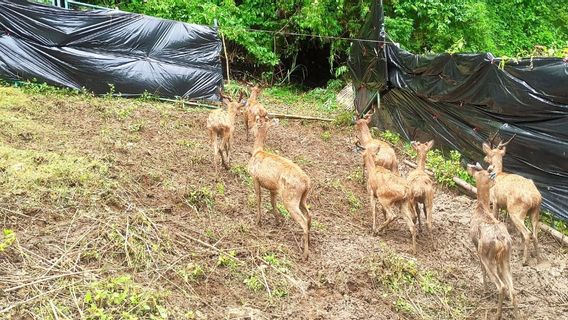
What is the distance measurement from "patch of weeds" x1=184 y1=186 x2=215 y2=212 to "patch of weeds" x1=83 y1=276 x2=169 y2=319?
2204mm

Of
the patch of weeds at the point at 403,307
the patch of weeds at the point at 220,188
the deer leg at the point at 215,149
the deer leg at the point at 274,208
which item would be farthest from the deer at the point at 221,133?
the patch of weeds at the point at 403,307

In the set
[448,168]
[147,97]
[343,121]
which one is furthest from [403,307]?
[147,97]

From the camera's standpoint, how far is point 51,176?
6688 millimetres

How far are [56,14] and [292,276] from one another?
9501mm

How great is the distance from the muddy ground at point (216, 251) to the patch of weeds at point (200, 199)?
0.02m

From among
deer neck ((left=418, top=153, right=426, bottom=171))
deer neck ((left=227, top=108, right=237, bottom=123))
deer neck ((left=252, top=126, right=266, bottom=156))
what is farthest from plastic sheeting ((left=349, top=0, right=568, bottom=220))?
deer neck ((left=252, top=126, right=266, bottom=156))

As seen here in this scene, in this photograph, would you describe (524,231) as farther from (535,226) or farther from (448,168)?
(448,168)

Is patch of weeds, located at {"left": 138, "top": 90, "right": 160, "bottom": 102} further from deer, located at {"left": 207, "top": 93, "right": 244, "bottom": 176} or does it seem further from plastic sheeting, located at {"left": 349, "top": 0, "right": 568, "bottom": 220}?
plastic sheeting, located at {"left": 349, "top": 0, "right": 568, "bottom": 220}

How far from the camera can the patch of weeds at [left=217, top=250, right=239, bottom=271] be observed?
19.0 ft

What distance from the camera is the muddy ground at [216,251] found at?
17.0 ft

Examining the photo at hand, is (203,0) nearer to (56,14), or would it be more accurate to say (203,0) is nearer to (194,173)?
(56,14)

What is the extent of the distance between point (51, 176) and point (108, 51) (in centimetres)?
674

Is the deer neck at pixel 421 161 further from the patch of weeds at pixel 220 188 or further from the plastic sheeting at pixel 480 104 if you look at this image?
the patch of weeds at pixel 220 188

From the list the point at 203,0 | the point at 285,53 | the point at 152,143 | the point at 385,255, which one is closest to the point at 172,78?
the point at 152,143
